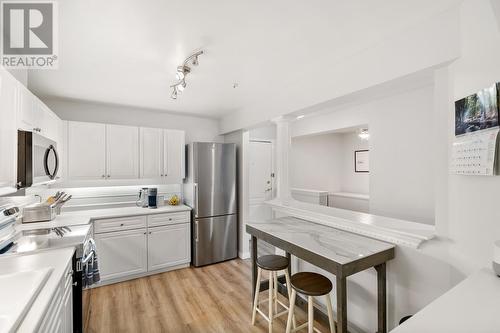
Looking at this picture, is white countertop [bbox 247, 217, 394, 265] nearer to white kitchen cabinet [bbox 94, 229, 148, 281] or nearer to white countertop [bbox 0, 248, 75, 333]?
white countertop [bbox 0, 248, 75, 333]

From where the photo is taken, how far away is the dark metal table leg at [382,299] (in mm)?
1706

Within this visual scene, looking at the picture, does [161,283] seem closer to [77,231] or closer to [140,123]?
[77,231]

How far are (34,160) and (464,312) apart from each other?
2.68m

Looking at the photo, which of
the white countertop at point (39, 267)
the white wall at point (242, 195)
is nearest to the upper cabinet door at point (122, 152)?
the white wall at point (242, 195)

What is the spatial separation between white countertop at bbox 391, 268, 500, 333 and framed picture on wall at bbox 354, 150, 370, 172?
4.09 meters

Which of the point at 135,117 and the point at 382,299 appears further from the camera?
the point at 135,117

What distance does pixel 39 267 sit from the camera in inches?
55.7

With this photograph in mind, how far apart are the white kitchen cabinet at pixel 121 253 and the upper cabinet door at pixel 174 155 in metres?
0.93

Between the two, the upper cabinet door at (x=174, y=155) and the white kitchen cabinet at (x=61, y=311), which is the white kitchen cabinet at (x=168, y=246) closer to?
the upper cabinet door at (x=174, y=155)

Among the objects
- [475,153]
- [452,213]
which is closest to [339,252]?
[452,213]

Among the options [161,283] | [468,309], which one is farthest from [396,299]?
[161,283]

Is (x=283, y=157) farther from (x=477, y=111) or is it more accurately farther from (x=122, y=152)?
(x=122, y=152)

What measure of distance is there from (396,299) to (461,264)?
567 millimetres

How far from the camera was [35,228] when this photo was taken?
2.21 m
